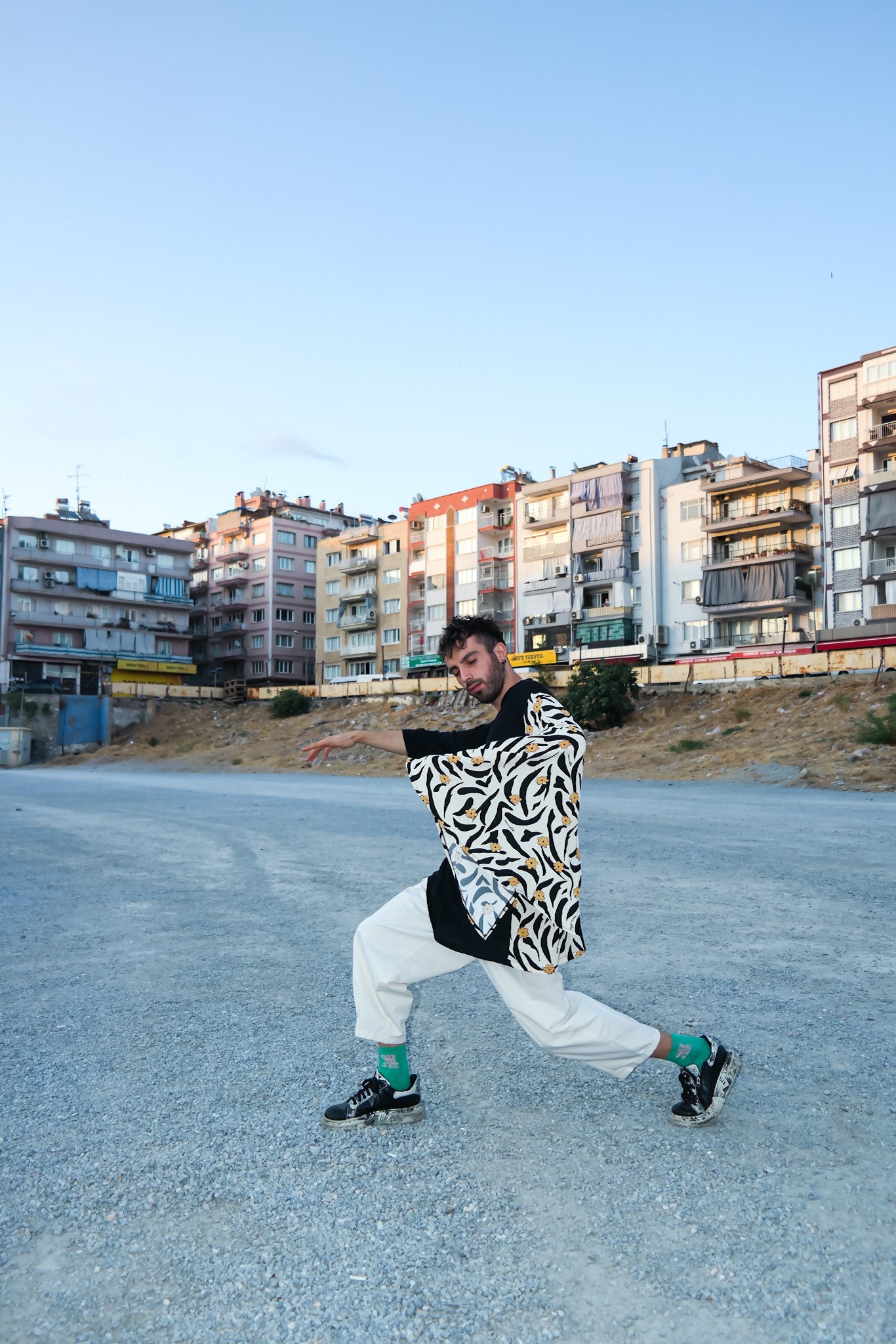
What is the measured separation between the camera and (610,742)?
1480 inches

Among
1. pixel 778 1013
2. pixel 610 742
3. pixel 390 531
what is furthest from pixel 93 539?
pixel 778 1013

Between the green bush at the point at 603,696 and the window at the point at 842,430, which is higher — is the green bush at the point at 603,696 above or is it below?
below

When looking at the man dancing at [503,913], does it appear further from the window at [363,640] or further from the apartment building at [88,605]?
the window at [363,640]

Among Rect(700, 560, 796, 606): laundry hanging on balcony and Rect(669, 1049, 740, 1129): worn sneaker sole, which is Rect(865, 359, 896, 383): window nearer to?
Rect(700, 560, 796, 606): laundry hanging on balcony

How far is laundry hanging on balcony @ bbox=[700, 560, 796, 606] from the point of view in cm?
5059

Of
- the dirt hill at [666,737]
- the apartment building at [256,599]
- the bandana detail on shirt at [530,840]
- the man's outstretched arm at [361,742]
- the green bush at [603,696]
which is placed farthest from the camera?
A: the apartment building at [256,599]

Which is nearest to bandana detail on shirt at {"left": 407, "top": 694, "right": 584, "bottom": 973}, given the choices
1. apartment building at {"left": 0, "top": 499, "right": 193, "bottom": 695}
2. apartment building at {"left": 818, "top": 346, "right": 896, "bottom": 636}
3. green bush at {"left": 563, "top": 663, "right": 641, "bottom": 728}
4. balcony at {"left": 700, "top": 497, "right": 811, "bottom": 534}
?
green bush at {"left": 563, "top": 663, "right": 641, "bottom": 728}

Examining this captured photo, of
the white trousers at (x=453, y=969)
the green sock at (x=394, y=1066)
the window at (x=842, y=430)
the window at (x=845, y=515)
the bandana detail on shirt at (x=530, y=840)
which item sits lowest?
the green sock at (x=394, y=1066)

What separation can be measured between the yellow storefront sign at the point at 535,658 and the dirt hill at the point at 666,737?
8894 mm

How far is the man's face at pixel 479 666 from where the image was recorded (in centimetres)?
356

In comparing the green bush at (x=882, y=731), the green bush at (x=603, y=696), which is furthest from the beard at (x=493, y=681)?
the green bush at (x=603, y=696)

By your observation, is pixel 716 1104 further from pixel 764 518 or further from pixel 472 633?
pixel 764 518

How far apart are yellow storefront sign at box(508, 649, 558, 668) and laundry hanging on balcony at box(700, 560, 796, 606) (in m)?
10.1

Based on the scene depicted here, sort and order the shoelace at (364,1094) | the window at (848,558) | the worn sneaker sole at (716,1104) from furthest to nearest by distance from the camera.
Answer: the window at (848,558) → the shoelace at (364,1094) → the worn sneaker sole at (716,1104)
